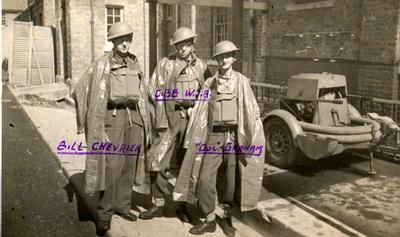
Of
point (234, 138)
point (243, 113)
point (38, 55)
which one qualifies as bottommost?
point (234, 138)

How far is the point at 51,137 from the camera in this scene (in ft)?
29.6

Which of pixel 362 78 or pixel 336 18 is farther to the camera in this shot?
pixel 336 18

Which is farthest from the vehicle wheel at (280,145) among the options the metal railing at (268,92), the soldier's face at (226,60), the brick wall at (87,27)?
the brick wall at (87,27)

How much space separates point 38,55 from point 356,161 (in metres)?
16.3

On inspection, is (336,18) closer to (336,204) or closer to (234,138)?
(336,204)

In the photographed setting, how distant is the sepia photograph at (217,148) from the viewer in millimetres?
4371

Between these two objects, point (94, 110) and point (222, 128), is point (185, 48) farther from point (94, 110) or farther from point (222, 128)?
point (94, 110)

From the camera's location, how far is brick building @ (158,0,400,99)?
9086 millimetres

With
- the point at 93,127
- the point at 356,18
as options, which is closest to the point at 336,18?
the point at 356,18

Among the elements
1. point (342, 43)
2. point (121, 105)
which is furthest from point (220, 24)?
point (121, 105)

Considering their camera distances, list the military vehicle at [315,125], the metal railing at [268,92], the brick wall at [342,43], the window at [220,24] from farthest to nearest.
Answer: the window at [220,24]
the brick wall at [342,43]
the metal railing at [268,92]
the military vehicle at [315,125]

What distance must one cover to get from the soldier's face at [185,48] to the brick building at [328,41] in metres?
5.90

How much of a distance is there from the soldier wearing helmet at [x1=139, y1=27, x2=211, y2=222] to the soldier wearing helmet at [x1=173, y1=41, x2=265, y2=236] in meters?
0.32

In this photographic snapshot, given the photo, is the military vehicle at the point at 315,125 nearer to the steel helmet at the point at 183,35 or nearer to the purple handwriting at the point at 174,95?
the purple handwriting at the point at 174,95
